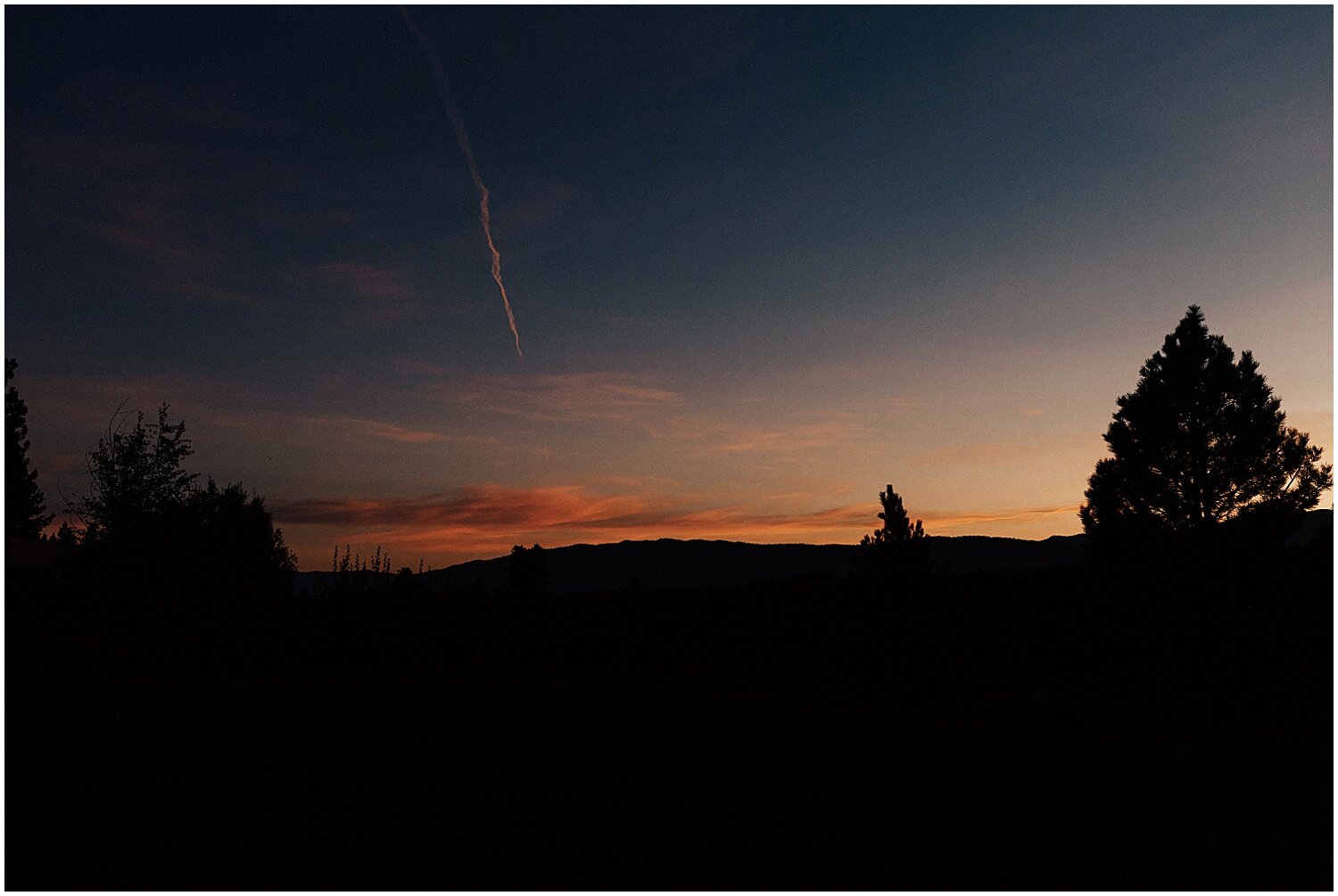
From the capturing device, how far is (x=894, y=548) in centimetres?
1891

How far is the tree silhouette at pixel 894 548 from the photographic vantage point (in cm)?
1877

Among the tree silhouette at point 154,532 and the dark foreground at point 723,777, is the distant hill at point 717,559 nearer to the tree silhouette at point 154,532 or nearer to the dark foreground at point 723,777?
the tree silhouette at point 154,532

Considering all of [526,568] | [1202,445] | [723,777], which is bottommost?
[723,777]

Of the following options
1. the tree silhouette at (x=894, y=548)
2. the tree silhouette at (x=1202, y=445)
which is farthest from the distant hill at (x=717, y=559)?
the tree silhouette at (x=894, y=548)

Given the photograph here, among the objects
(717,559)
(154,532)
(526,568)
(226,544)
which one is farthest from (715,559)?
(154,532)

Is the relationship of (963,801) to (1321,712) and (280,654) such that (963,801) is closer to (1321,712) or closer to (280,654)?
(1321,712)

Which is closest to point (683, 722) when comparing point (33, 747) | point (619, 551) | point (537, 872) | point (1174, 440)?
point (537, 872)

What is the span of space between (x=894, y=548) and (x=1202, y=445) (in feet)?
55.1

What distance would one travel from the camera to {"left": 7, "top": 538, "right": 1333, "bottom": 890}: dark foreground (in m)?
5.31

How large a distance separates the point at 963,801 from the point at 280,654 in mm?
16715

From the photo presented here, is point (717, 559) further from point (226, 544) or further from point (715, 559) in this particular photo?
point (226, 544)

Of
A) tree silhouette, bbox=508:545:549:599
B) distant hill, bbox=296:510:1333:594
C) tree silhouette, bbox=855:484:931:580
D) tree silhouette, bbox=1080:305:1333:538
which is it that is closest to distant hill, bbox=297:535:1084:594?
distant hill, bbox=296:510:1333:594

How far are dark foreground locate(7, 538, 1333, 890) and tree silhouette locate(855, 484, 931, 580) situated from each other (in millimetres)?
3129

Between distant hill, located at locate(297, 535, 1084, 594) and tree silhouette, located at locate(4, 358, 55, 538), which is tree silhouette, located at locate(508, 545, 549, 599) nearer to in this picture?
tree silhouette, located at locate(4, 358, 55, 538)
